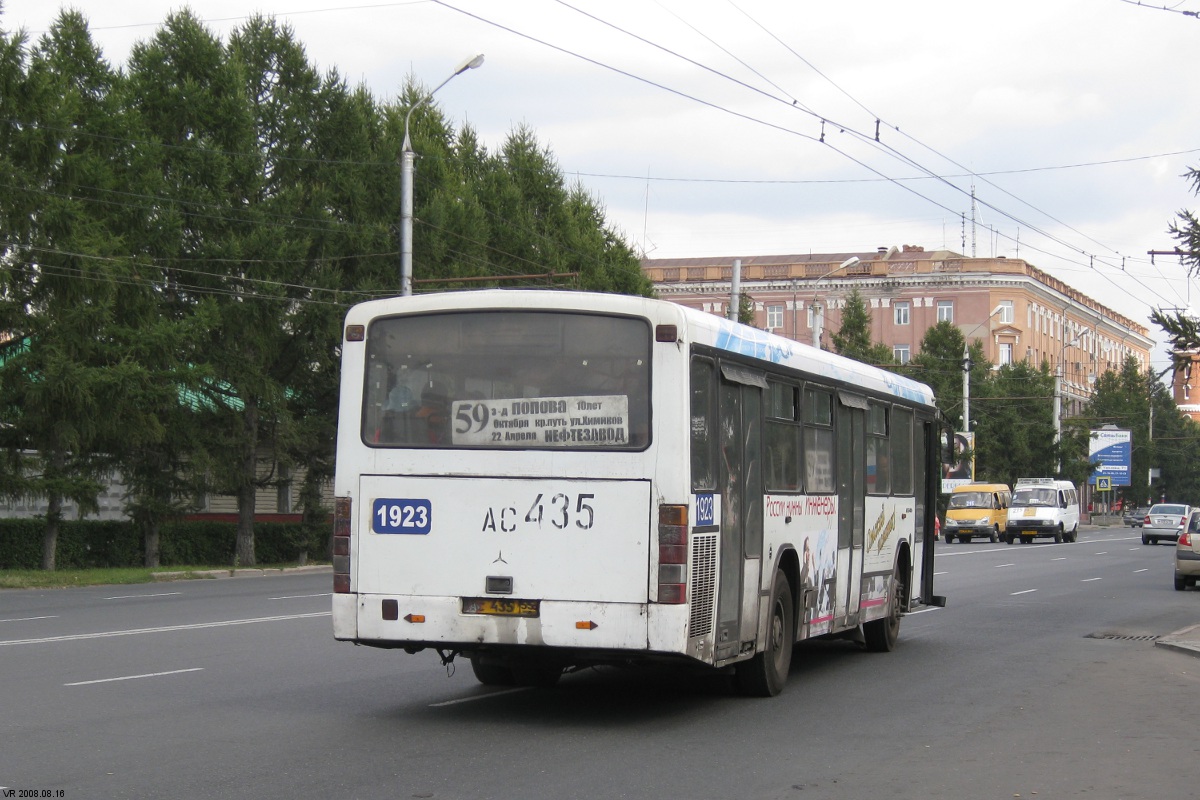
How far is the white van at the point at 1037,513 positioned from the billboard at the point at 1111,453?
30390mm

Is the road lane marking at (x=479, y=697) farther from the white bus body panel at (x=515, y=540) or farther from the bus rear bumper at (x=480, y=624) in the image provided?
the white bus body panel at (x=515, y=540)

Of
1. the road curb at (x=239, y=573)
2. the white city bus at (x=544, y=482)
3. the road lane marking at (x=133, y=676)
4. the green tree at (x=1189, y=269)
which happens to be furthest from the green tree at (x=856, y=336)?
the white city bus at (x=544, y=482)

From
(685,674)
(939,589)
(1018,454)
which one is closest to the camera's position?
(685,674)

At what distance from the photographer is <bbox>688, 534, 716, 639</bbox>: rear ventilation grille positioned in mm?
9547

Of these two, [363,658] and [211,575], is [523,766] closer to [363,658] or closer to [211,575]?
[363,658]

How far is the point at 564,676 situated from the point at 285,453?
25844 mm

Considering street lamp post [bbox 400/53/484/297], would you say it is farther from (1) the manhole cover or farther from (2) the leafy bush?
(1) the manhole cover

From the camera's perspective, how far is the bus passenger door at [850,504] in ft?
44.0

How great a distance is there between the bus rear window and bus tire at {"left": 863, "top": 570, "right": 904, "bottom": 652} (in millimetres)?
6483

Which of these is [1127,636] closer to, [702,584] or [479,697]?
[479,697]

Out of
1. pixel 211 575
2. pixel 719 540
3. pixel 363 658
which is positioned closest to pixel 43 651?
pixel 363 658

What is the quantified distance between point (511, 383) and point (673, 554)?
61.9 inches

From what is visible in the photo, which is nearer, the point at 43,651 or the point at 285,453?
the point at 43,651

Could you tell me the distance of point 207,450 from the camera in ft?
119
